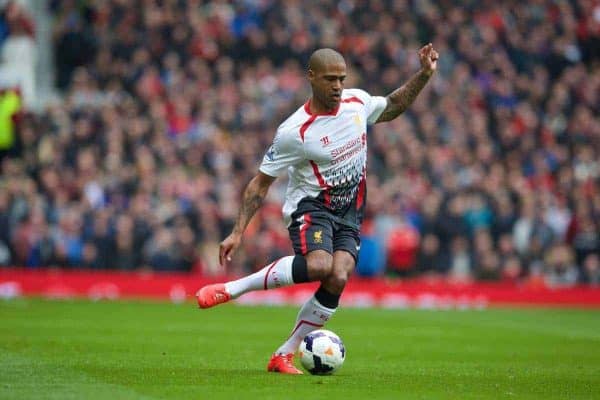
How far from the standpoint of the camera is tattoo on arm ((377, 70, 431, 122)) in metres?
11.0

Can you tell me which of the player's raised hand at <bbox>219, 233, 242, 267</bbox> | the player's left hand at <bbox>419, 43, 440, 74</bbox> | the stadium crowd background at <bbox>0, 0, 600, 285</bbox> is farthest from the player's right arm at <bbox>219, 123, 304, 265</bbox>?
the stadium crowd background at <bbox>0, 0, 600, 285</bbox>

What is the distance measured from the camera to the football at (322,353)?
10.2 metres

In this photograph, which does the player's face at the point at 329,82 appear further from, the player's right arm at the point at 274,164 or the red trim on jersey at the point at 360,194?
the red trim on jersey at the point at 360,194

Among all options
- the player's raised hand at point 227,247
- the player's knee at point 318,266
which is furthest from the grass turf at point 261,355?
the player's raised hand at point 227,247

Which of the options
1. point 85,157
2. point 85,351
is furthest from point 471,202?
point 85,351

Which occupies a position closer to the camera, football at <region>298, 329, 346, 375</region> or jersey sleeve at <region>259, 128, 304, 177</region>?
football at <region>298, 329, 346, 375</region>

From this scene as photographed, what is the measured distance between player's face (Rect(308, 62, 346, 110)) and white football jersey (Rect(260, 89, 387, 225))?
8.5 inches

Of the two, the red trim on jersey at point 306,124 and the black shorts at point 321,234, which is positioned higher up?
the red trim on jersey at point 306,124

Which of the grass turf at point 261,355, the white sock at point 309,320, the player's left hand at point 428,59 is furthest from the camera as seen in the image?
the player's left hand at point 428,59

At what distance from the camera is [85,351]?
12156 mm

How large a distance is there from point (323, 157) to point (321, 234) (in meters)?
0.68

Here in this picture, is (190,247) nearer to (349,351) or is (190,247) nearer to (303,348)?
(349,351)

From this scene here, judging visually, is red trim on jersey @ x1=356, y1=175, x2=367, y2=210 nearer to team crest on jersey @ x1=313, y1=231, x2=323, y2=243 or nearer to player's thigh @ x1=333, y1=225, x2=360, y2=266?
player's thigh @ x1=333, y1=225, x2=360, y2=266

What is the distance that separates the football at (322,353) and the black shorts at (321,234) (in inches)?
29.1
